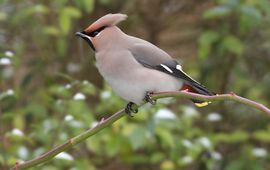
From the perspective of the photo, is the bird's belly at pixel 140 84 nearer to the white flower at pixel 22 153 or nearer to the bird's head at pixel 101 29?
the bird's head at pixel 101 29

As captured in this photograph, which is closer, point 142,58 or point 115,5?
point 142,58

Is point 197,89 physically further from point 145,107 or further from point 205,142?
point 205,142

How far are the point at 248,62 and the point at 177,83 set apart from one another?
2.17 metres

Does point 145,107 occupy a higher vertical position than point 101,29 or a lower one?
higher

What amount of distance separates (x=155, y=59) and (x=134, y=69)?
11 cm

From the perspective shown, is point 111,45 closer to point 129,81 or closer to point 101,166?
point 129,81

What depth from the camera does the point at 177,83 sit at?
2201 millimetres

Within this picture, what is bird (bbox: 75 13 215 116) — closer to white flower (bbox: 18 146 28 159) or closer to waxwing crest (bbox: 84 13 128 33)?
waxwing crest (bbox: 84 13 128 33)

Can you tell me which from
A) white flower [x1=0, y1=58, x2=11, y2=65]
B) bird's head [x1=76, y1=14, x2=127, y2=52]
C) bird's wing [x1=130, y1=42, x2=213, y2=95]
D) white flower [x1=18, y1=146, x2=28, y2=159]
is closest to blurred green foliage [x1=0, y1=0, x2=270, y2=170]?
white flower [x1=18, y1=146, x2=28, y2=159]

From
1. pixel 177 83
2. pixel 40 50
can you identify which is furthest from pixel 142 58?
pixel 40 50

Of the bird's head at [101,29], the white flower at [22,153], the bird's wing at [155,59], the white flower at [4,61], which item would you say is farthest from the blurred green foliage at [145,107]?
the bird's head at [101,29]

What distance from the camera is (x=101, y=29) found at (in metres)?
1.88

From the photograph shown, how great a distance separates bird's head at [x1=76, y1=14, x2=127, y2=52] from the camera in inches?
73.4

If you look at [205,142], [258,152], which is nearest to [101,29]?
[205,142]
